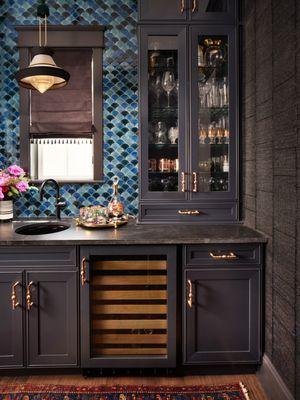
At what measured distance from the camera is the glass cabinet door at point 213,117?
9.20ft

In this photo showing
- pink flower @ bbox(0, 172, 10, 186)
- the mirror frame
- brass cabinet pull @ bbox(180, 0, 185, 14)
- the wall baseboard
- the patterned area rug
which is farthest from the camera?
the mirror frame

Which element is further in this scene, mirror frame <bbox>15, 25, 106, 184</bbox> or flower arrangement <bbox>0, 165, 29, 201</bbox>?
mirror frame <bbox>15, 25, 106, 184</bbox>

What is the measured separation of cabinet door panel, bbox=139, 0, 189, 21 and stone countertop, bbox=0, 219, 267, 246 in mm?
1542

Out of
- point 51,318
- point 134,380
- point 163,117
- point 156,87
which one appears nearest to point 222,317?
point 134,380

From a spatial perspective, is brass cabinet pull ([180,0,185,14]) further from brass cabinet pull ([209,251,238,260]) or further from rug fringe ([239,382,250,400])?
rug fringe ([239,382,250,400])

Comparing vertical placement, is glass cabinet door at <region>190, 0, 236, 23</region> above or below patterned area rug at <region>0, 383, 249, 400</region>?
above

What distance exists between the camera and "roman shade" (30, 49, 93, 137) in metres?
3.21

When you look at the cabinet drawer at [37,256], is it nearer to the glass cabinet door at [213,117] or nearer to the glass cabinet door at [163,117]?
the glass cabinet door at [163,117]

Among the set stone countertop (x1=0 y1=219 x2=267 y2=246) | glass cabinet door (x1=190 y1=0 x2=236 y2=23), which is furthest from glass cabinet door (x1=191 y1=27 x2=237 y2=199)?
stone countertop (x1=0 y1=219 x2=267 y2=246)

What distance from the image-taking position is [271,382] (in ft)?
7.55

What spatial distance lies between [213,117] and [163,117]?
38cm

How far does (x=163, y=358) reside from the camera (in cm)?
246

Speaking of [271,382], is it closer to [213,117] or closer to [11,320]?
[11,320]

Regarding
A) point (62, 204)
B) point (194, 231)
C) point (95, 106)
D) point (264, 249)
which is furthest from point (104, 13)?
point (264, 249)
